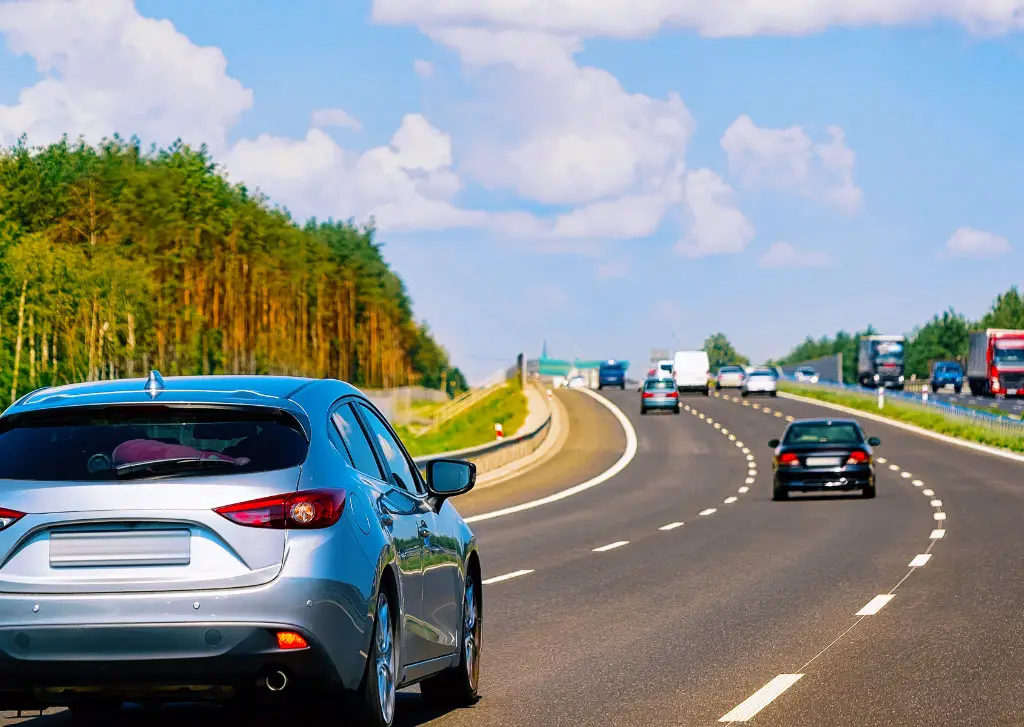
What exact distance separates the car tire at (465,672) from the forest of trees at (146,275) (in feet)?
233

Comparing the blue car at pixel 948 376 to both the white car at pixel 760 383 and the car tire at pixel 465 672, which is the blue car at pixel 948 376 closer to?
the white car at pixel 760 383

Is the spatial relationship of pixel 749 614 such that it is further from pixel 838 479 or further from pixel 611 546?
pixel 838 479

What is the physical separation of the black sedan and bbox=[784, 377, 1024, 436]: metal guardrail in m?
19.9

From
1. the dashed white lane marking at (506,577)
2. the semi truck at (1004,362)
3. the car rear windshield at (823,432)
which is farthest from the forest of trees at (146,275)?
the dashed white lane marking at (506,577)

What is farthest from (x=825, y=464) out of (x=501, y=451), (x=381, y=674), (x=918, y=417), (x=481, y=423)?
(x=481, y=423)

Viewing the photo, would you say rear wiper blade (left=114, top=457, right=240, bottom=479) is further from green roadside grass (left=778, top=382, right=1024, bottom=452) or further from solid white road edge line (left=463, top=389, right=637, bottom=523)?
green roadside grass (left=778, top=382, right=1024, bottom=452)

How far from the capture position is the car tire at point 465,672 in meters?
8.84

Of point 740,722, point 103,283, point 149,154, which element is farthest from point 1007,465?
point 149,154

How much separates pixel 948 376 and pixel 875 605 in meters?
101

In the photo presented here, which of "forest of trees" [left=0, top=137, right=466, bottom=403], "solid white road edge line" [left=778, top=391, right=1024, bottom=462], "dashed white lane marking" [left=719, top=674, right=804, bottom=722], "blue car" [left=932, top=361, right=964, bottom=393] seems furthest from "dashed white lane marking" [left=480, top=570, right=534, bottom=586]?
"blue car" [left=932, top=361, right=964, bottom=393]

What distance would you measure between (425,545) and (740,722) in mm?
1671

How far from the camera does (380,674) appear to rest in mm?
7270

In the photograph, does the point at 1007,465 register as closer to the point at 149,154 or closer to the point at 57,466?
the point at 57,466

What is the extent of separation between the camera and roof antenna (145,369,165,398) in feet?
23.1
